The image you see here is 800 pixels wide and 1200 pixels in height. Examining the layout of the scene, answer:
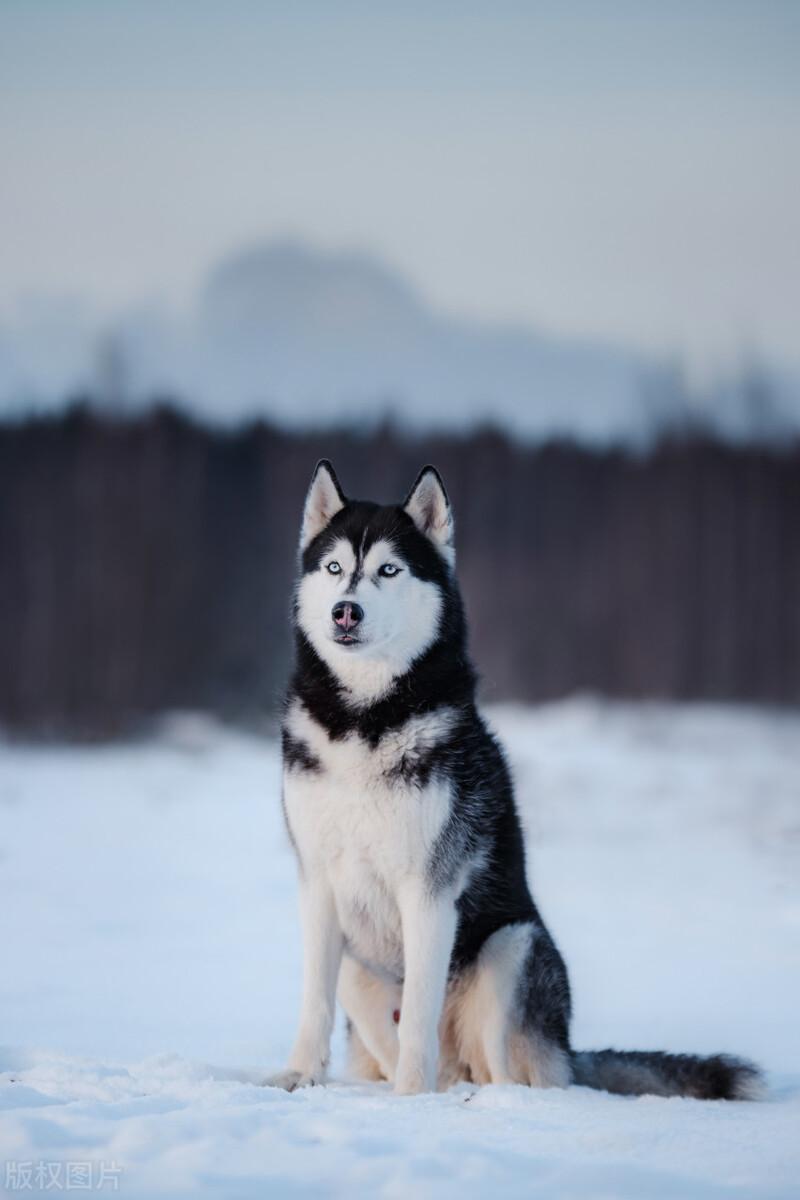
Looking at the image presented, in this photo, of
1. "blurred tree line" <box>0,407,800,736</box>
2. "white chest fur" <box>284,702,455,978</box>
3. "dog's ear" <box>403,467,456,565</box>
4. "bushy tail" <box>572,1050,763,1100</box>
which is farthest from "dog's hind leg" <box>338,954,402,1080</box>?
"blurred tree line" <box>0,407,800,736</box>

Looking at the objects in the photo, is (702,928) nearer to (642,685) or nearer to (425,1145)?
(425,1145)

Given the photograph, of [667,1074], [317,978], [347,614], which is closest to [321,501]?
[347,614]

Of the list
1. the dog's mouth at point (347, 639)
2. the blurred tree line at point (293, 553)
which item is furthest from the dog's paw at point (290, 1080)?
the blurred tree line at point (293, 553)

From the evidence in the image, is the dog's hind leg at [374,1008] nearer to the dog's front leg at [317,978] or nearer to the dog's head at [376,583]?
the dog's front leg at [317,978]

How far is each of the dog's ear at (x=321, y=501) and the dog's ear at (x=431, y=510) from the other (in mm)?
241

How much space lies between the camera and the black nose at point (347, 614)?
11.8 ft

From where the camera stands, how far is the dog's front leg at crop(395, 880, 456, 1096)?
11.5 feet

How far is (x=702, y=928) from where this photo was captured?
21.7 feet

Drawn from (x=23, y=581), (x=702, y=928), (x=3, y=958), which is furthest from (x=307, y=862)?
(x=23, y=581)

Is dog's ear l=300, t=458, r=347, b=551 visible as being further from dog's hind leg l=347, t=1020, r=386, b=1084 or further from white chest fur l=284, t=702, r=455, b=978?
dog's hind leg l=347, t=1020, r=386, b=1084

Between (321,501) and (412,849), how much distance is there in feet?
3.96

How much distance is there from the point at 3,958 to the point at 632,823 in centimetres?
534

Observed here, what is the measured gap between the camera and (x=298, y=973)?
5684mm

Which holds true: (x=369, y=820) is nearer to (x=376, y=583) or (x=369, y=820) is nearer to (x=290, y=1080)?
(x=376, y=583)
